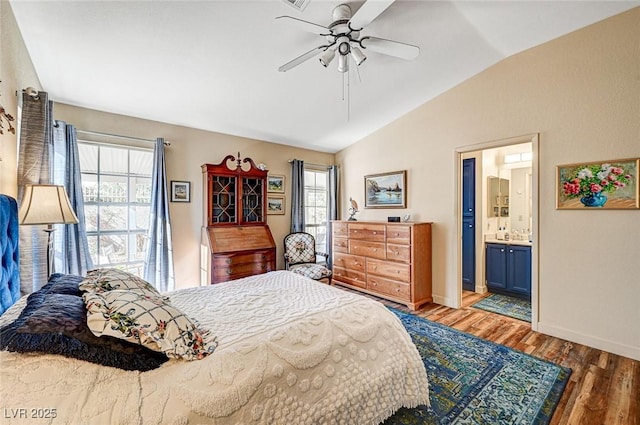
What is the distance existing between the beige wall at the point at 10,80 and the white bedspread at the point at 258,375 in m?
1.07

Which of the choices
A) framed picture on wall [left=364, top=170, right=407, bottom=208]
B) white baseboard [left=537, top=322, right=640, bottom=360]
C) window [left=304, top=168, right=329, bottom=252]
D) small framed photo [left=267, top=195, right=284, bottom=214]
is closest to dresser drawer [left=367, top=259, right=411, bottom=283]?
framed picture on wall [left=364, top=170, right=407, bottom=208]

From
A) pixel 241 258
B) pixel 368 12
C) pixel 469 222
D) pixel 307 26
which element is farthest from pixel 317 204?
pixel 368 12

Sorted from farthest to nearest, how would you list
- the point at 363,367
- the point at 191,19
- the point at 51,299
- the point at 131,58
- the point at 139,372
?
the point at 131,58, the point at 191,19, the point at 363,367, the point at 51,299, the point at 139,372

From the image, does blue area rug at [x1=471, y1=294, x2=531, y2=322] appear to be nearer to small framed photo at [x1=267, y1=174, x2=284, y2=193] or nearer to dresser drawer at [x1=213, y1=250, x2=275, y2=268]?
dresser drawer at [x1=213, y1=250, x2=275, y2=268]

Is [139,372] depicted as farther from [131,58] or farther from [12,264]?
[131,58]

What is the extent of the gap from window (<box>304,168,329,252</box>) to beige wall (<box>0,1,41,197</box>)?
3660 mm

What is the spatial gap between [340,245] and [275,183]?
1.58 m

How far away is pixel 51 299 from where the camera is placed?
4.07 feet

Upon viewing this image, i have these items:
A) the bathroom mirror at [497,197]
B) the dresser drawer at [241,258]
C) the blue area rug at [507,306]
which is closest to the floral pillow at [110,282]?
the dresser drawer at [241,258]

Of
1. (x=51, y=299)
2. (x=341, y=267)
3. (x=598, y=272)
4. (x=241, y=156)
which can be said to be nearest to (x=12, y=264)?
(x=51, y=299)

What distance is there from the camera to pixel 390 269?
3885mm

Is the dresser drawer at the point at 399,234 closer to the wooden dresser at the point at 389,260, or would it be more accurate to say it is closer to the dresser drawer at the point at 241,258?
the wooden dresser at the point at 389,260

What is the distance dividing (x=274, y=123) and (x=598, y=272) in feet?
13.4

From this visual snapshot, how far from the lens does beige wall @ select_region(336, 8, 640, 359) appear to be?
8.00ft
